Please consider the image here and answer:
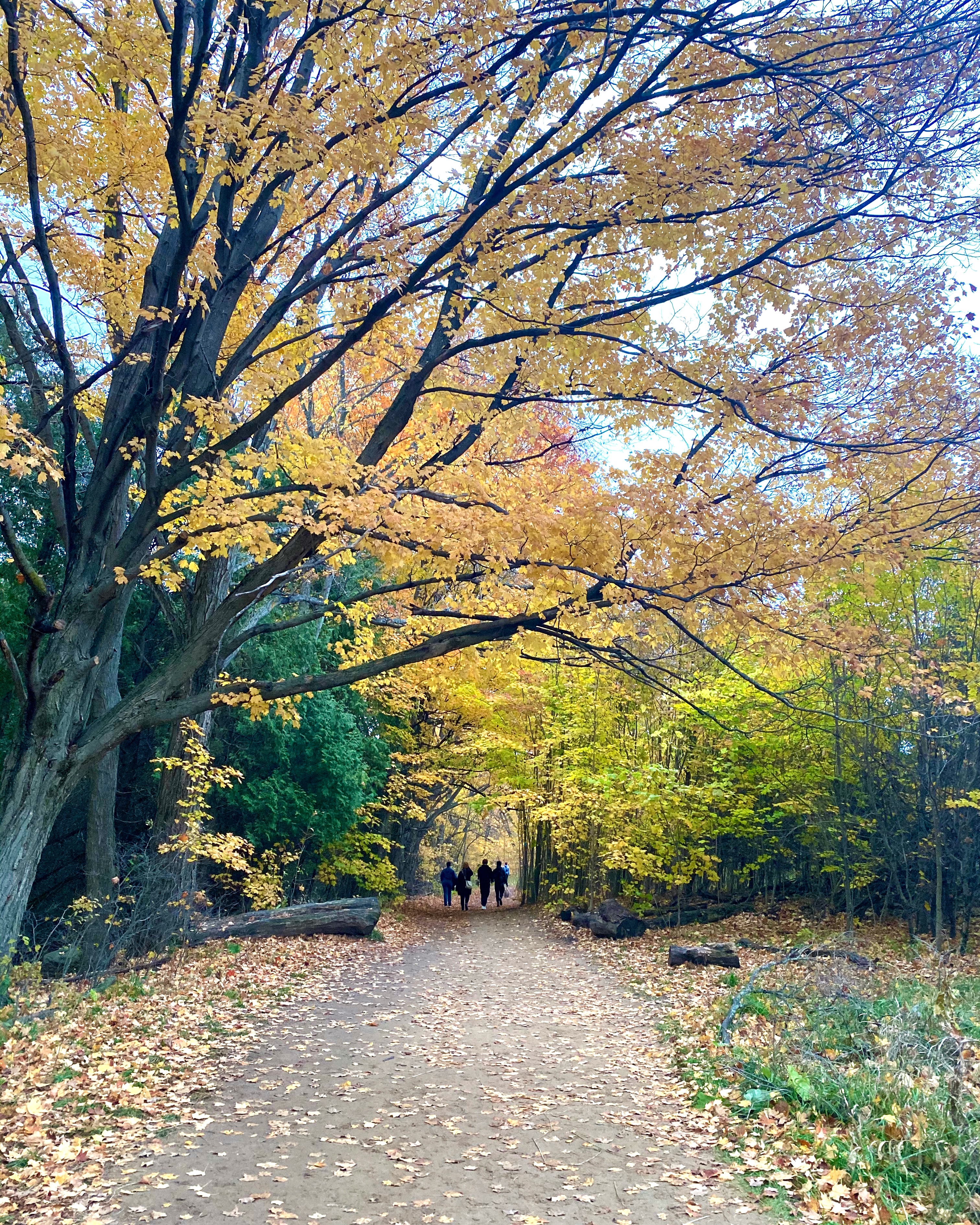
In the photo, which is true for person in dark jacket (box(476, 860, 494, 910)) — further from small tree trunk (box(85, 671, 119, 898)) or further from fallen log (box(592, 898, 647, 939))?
small tree trunk (box(85, 671, 119, 898))

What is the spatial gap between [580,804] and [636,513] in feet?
33.4

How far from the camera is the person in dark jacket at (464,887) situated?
23.1 m

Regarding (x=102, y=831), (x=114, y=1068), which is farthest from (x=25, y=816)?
(x=102, y=831)

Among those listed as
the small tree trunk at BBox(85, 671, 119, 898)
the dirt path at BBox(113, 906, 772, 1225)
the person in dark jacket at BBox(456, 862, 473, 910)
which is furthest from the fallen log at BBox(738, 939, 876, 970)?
the person in dark jacket at BBox(456, 862, 473, 910)

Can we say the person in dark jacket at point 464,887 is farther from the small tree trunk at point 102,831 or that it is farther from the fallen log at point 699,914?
the small tree trunk at point 102,831

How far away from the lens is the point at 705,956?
10.6 metres

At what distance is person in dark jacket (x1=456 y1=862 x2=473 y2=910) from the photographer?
75.9ft

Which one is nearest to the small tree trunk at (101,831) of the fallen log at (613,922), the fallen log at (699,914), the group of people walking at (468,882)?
the fallen log at (613,922)

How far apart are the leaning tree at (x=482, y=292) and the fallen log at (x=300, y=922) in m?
5.52

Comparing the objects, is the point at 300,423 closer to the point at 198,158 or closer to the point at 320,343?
the point at 320,343

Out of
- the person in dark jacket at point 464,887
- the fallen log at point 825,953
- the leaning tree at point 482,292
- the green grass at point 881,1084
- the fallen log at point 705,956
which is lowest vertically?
the person in dark jacket at point 464,887

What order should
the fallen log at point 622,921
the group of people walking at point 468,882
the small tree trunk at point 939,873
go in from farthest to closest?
1. the group of people walking at point 468,882
2. the fallen log at point 622,921
3. the small tree trunk at point 939,873

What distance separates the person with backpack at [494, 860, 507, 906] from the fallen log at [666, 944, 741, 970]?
42.0 ft

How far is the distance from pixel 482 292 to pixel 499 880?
2088 cm
